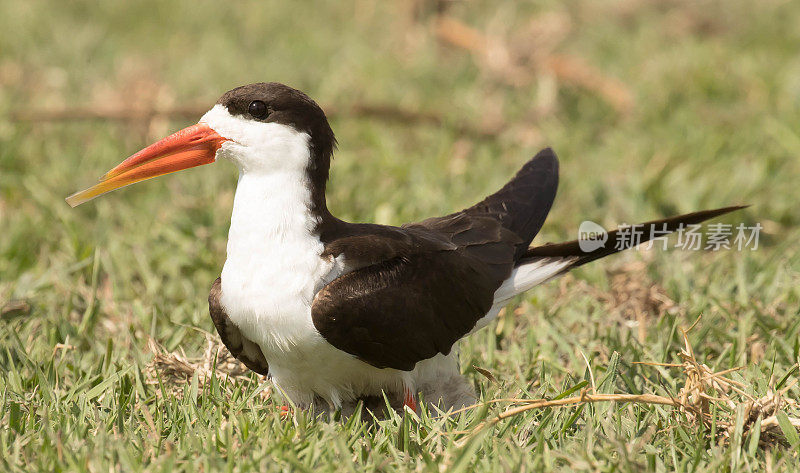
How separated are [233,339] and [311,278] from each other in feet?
1.29

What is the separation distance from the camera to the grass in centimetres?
279

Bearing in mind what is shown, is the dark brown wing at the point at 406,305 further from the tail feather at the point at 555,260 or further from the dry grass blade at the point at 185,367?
the dry grass blade at the point at 185,367

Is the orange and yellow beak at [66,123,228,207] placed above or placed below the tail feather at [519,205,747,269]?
above

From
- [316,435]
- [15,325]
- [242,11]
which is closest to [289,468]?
[316,435]

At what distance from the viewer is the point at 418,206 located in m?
4.90

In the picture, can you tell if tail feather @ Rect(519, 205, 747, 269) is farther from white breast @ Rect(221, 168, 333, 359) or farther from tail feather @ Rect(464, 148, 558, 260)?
white breast @ Rect(221, 168, 333, 359)

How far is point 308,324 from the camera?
2812 millimetres

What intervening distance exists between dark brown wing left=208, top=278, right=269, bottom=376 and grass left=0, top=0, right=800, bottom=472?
107 mm

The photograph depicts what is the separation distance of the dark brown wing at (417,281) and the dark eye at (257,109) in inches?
16.9

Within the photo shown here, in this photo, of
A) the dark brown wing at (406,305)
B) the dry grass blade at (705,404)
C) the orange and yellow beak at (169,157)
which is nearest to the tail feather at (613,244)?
the dark brown wing at (406,305)

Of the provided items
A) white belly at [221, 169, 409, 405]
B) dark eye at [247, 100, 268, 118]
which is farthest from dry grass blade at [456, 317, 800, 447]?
dark eye at [247, 100, 268, 118]

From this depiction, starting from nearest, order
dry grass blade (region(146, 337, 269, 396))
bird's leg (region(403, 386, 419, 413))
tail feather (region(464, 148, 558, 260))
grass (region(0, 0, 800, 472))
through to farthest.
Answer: grass (region(0, 0, 800, 472)), bird's leg (region(403, 386, 419, 413)), dry grass blade (region(146, 337, 269, 396)), tail feather (region(464, 148, 558, 260))

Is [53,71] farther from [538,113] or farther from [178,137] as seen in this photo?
[178,137]

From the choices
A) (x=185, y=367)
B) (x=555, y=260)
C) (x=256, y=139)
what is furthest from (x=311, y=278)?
(x=555, y=260)
